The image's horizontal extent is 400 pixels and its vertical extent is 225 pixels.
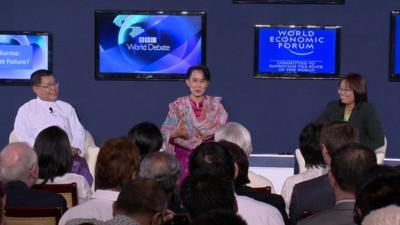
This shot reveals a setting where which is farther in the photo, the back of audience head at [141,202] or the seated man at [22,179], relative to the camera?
the seated man at [22,179]

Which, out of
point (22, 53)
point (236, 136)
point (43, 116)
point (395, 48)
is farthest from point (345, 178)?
point (22, 53)

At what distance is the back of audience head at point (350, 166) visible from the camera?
3.49m

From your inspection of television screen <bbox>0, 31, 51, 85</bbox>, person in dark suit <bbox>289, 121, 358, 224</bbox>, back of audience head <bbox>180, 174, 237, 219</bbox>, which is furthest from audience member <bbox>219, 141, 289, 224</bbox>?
television screen <bbox>0, 31, 51, 85</bbox>

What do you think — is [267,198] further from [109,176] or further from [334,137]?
[109,176]

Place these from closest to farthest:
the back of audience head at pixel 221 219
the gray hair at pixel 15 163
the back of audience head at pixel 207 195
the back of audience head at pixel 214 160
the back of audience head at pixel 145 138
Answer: the back of audience head at pixel 221 219, the back of audience head at pixel 207 195, the back of audience head at pixel 214 160, the gray hair at pixel 15 163, the back of audience head at pixel 145 138

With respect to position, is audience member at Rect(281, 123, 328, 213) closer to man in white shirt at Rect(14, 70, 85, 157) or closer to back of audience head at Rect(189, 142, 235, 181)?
back of audience head at Rect(189, 142, 235, 181)

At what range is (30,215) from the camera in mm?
3719

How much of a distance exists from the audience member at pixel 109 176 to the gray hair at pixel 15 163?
17.5 inches

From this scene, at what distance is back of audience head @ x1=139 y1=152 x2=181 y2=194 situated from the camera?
4016 millimetres

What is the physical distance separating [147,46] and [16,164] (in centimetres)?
431

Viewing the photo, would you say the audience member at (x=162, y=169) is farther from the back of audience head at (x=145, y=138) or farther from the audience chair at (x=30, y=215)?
the back of audience head at (x=145, y=138)

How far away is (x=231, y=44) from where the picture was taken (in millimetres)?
8312

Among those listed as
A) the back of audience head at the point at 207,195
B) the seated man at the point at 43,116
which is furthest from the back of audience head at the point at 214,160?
the seated man at the point at 43,116

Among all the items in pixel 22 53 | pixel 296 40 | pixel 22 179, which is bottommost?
pixel 22 179
